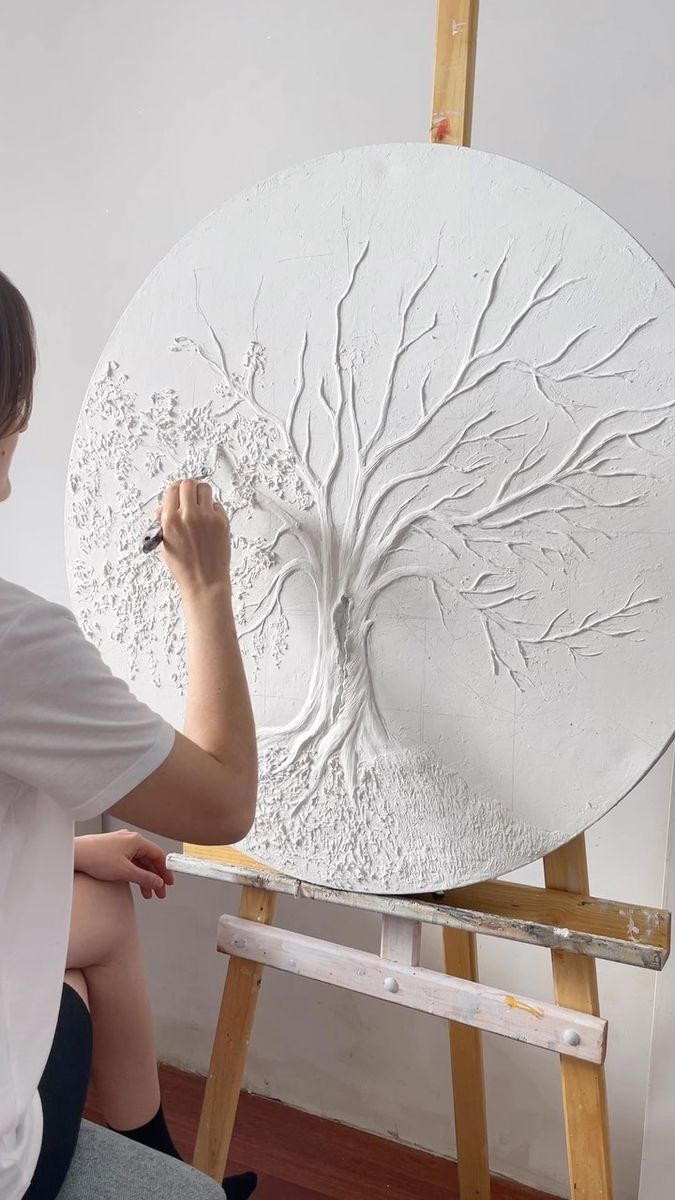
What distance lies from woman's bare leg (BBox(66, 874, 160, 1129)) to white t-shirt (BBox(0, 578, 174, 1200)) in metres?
0.30

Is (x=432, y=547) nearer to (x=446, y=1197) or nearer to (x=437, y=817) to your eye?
(x=437, y=817)

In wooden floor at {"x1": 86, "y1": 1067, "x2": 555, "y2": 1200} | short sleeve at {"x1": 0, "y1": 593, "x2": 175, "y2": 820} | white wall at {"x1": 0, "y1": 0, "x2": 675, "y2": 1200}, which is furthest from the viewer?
wooden floor at {"x1": 86, "y1": 1067, "x2": 555, "y2": 1200}

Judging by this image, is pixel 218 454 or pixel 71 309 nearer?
pixel 218 454

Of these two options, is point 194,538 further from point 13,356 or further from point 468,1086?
point 468,1086

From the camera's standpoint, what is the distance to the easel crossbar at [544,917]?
1.00 m

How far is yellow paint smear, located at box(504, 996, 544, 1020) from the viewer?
3.38 feet

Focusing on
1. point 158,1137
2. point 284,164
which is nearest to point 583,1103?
point 158,1137

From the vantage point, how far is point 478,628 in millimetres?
1039

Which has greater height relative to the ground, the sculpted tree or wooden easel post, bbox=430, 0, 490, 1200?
the sculpted tree

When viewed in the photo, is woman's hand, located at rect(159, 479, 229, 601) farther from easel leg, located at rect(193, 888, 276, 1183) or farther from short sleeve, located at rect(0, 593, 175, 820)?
easel leg, located at rect(193, 888, 276, 1183)

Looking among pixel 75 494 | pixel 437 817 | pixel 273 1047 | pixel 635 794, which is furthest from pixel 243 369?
pixel 273 1047

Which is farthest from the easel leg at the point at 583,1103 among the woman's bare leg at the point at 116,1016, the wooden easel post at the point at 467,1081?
the woman's bare leg at the point at 116,1016

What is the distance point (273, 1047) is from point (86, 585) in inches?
39.3

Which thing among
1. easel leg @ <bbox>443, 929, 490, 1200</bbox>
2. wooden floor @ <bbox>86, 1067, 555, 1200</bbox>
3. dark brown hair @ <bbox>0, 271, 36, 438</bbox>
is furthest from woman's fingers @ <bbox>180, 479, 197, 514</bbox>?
wooden floor @ <bbox>86, 1067, 555, 1200</bbox>
